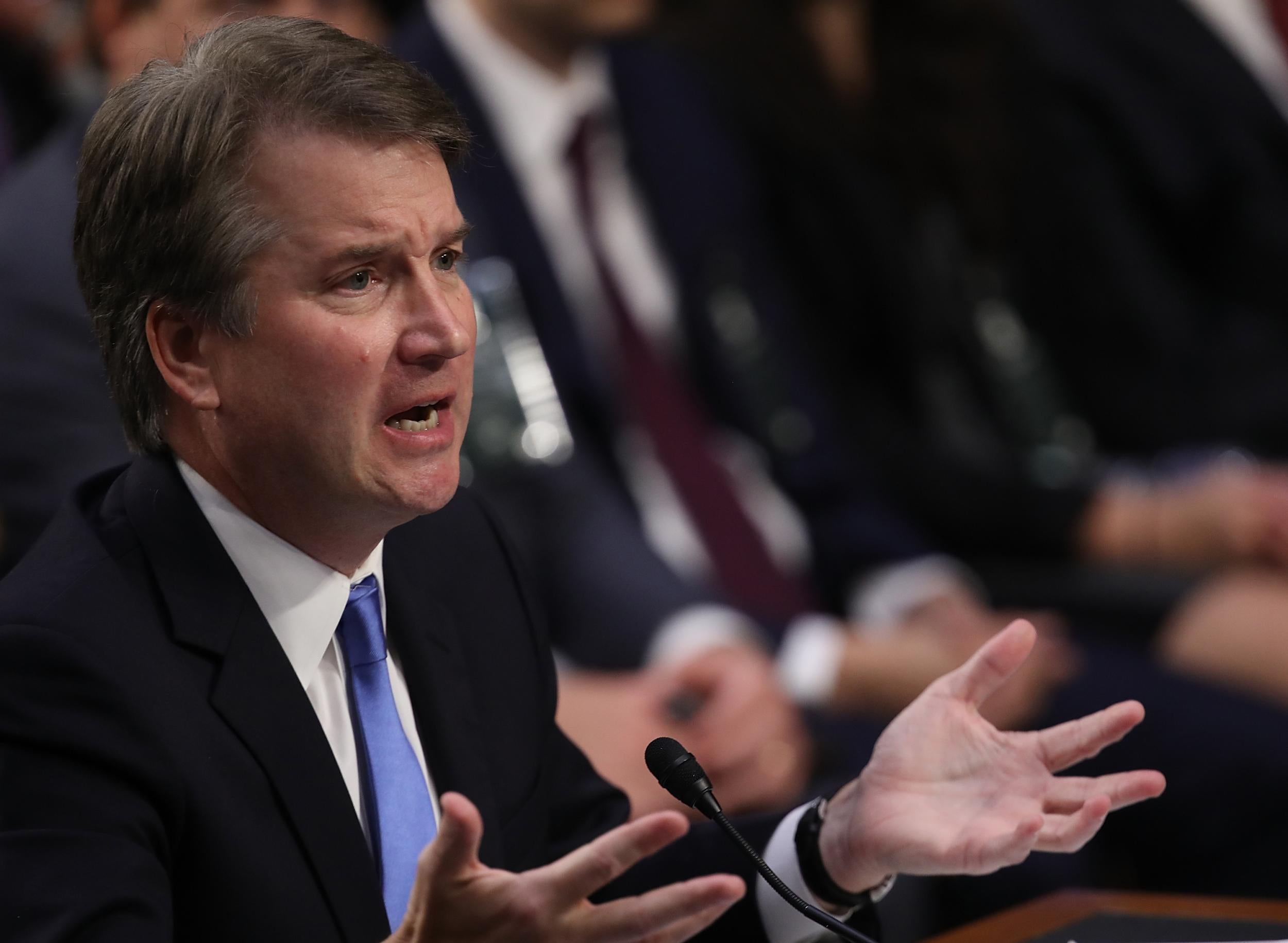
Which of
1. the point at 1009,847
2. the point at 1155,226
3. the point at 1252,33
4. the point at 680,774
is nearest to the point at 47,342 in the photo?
the point at 680,774

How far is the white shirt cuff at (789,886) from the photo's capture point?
104 centimetres

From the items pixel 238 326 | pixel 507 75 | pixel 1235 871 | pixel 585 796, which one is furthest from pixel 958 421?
pixel 238 326

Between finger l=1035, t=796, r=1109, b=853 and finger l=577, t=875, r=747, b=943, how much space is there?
22cm

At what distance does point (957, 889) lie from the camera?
5.30ft

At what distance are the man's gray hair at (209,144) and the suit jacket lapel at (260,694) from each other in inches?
3.0

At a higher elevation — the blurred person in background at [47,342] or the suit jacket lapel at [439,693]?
the blurred person in background at [47,342]

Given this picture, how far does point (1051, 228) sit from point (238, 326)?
189 cm

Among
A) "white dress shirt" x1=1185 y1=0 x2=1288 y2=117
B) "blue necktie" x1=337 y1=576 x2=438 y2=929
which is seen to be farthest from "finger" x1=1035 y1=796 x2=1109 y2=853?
"white dress shirt" x1=1185 y1=0 x2=1288 y2=117

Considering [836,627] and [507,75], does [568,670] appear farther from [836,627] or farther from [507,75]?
[507,75]

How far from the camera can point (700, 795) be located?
0.89 metres

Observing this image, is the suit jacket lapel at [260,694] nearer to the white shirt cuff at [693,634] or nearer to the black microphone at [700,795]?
the black microphone at [700,795]

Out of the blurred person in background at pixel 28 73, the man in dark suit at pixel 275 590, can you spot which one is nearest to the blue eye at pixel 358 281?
the man in dark suit at pixel 275 590

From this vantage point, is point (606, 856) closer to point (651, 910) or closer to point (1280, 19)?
point (651, 910)

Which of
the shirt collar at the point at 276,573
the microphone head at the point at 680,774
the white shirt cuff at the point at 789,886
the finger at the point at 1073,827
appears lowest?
the white shirt cuff at the point at 789,886
